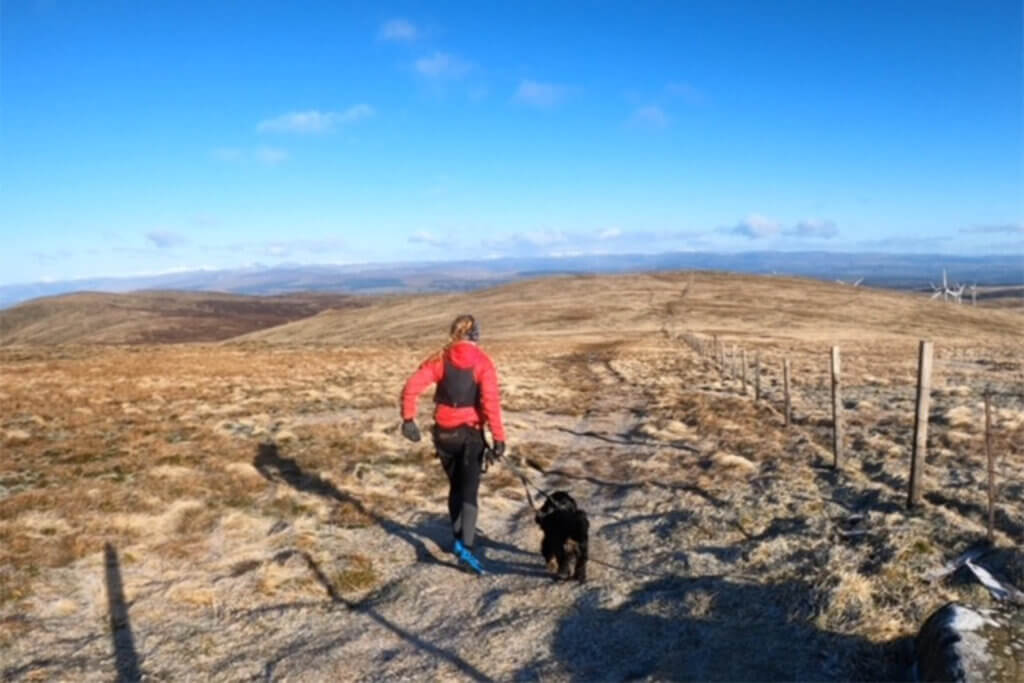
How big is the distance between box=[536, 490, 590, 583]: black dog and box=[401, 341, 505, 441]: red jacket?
1074 millimetres

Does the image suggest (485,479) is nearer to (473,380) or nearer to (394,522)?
(394,522)

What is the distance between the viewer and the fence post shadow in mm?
6719

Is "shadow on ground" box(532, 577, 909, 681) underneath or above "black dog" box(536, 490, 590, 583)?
underneath

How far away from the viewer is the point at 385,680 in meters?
6.32

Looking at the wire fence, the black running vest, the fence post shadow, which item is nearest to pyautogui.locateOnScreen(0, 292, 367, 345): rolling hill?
the wire fence

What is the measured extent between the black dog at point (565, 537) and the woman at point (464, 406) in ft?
3.06

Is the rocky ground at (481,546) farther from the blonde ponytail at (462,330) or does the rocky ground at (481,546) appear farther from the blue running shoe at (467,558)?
the blonde ponytail at (462,330)

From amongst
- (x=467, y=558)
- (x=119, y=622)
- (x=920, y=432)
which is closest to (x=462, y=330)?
(x=467, y=558)

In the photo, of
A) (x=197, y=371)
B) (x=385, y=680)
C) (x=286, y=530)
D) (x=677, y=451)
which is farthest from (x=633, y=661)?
(x=197, y=371)

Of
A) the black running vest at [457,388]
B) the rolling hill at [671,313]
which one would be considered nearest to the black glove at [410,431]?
the black running vest at [457,388]

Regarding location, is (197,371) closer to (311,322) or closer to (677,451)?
(677,451)

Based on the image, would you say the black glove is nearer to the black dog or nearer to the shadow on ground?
the black dog

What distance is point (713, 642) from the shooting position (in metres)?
6.52

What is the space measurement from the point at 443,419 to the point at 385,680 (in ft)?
10.2
